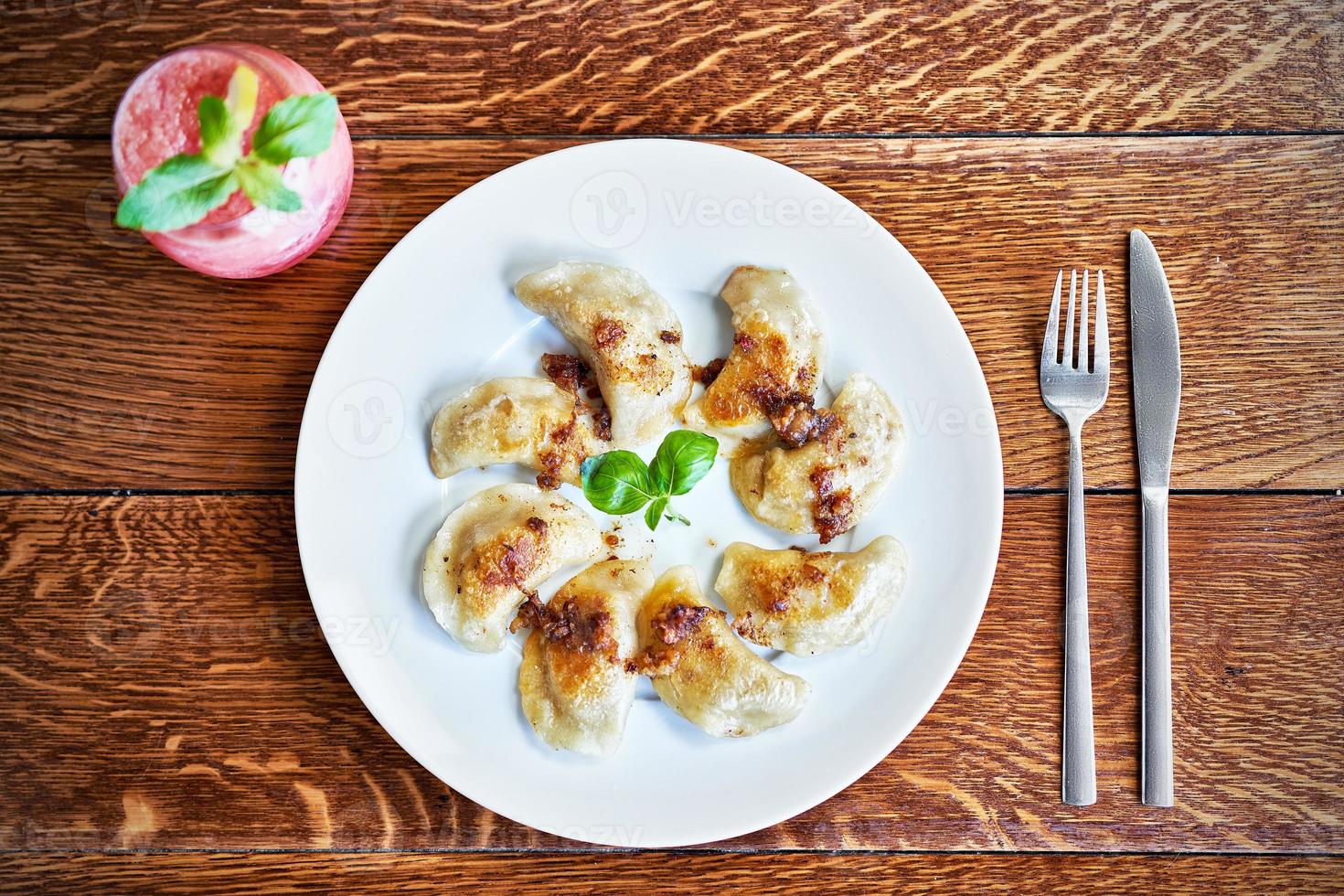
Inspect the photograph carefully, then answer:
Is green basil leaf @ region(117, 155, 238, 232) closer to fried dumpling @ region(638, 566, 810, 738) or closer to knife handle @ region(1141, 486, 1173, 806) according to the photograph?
fried dumpling @ region(638, 566, 810, 738)

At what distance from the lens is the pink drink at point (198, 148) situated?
1.63 meters

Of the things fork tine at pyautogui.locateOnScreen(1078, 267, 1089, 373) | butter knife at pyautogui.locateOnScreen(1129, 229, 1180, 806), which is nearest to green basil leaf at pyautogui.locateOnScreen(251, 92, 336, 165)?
fork tine at pyautogui.locateOnScreen(1078, 267, 1089, 373)

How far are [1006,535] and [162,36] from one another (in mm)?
2122

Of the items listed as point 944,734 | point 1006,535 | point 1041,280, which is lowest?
point 944,734

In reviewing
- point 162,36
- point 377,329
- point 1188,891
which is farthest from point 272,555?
point 1188,891

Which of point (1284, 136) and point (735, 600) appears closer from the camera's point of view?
point (735, 600)

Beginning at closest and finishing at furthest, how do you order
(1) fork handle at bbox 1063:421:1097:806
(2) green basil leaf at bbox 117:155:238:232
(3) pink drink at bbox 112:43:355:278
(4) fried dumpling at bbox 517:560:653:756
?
(2) green basil leaf at bbox 117:155:238:232 → (3) pink drink at bbox 112:43:355:278 → (4) fried dumpling at bbox 517:560:653:756 → (1) fork handle at bbox 1063:421:1097:806

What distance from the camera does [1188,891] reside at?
1.98 m

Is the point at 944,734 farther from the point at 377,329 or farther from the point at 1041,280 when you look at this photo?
the point at 377,329

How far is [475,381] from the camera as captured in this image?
6.22 ft

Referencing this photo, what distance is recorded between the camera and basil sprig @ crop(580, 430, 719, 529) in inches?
70.3

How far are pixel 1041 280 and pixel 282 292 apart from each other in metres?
1.65

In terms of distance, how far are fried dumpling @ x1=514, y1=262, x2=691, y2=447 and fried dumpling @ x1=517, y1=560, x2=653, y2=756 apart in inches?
12.1

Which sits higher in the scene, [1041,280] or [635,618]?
[1041,280]
